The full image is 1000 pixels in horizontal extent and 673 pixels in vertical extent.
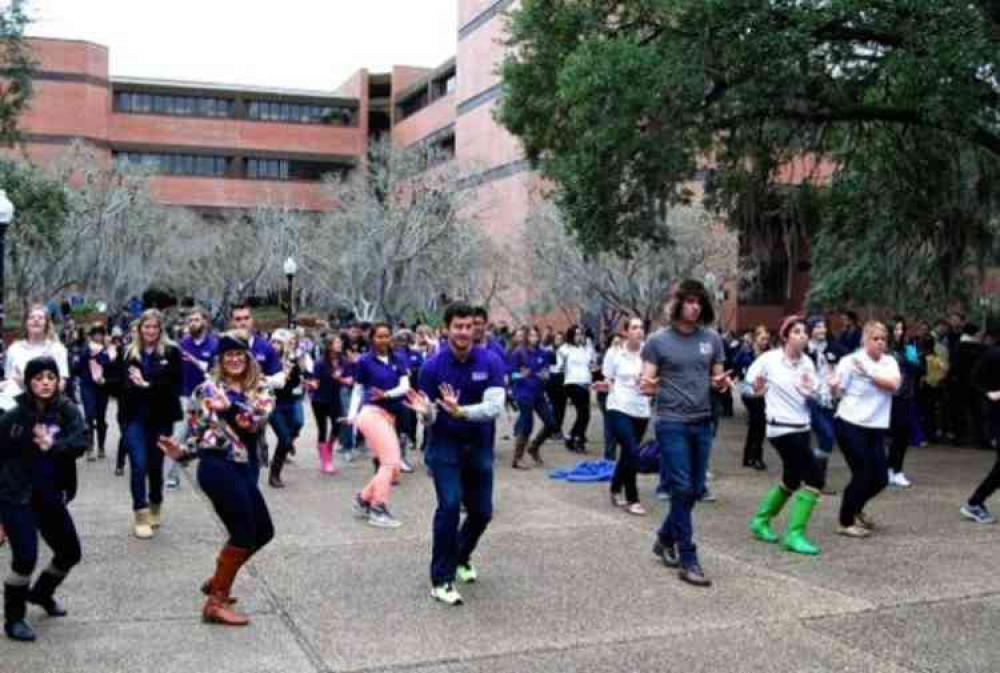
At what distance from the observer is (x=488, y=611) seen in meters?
6.19

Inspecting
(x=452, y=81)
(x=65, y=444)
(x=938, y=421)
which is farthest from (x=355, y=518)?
(x=452, y=81)

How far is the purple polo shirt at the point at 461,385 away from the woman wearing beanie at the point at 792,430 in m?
2.45

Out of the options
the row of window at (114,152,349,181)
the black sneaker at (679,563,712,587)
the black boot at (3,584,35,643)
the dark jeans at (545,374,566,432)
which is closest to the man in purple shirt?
the black sneaker at (679,563,712,587)

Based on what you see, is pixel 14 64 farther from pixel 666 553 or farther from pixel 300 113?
pixel 300 113

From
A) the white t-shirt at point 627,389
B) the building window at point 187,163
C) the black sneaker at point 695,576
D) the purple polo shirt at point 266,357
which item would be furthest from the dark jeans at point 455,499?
the building window at point 187,163

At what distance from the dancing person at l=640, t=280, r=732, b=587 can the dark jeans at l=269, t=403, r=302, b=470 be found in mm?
5248

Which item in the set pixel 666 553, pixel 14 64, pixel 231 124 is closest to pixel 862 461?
pixel 666 553

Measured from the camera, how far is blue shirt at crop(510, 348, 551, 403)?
43.9 feet

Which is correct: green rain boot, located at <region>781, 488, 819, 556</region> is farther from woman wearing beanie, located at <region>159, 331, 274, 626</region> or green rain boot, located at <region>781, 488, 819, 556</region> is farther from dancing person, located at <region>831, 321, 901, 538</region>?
woman wearing beanie, located at <region>159, 331, 274, 626</region>

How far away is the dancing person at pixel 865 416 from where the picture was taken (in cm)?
805

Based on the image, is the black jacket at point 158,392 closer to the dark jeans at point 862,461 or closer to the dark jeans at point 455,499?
the dark jeans at point 455,499

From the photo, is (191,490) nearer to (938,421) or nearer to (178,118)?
(938,421)

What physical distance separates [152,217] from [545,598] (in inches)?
1675

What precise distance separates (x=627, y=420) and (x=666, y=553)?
2607 mm
